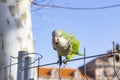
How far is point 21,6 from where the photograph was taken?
1.93 m

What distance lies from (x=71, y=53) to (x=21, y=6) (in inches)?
25.0

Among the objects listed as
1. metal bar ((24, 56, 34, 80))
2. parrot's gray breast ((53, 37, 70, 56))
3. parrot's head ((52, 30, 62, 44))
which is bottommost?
metal bar ((24, 56, 34, 80))

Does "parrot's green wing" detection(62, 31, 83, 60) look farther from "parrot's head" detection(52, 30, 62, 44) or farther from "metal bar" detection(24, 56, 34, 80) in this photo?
"metal bar" detection(24, 56, 34, 80)

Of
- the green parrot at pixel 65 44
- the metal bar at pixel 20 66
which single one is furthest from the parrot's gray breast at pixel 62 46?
the metal bar at pixel 20 66

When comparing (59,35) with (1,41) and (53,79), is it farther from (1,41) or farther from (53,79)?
(53,79)

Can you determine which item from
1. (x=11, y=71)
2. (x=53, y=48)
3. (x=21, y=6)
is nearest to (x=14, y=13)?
(x=21, y=6)

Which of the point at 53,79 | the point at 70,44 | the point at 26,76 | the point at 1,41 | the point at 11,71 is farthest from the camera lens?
the point at 53,79

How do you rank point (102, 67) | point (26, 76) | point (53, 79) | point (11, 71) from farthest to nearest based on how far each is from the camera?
point (53, 79) < point (102, 67) < point (11, 71) < point (26, 76)

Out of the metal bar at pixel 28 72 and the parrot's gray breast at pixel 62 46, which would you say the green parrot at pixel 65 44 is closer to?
the parrot's gray breast at pixel 62 46

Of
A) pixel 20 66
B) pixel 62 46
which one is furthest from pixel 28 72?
pixel 62 46

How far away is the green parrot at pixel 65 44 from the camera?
134 centimetres

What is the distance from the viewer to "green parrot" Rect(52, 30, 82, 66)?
52.6 inches

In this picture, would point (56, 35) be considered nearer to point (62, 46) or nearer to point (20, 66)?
point (62, 46)

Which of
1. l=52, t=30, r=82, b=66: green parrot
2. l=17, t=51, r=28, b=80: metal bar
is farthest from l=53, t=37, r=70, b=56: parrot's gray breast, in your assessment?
Result: l=17, t=51, r=28, b=80: metal bar
